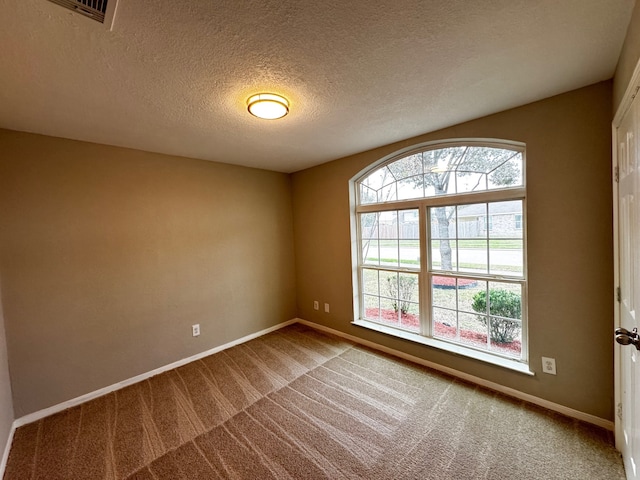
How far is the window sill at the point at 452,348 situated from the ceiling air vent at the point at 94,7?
3.19 metres

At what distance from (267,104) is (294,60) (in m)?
0.37

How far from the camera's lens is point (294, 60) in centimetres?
138

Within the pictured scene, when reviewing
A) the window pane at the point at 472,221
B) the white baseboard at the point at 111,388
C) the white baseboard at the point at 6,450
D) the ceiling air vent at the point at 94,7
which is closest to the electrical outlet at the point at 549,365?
the window pane at the point at 472,221

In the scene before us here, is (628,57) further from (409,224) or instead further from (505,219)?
(409,224)

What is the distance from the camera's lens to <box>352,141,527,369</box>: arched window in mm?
2205

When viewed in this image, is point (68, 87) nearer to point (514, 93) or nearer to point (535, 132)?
point (514, 93)

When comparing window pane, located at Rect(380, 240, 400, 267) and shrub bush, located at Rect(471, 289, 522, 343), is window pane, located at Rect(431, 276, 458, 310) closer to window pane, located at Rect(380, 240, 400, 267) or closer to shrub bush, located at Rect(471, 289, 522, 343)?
shrub bush, located at Rect(471, 289, 522, 343)

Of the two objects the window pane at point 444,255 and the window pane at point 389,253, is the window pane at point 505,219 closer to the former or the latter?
the window pane at point 444,255

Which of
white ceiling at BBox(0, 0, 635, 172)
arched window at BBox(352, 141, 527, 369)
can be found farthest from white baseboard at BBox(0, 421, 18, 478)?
arched window at BBox(352, 141, 527, 369)

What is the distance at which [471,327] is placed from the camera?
2.47 meters

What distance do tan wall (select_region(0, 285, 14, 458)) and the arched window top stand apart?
11.4ft

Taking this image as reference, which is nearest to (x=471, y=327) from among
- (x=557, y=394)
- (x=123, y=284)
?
(x=557, y=394)

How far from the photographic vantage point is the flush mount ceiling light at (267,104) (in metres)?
1.67

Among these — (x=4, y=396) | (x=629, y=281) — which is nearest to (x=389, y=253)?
(x=629, y=281)
